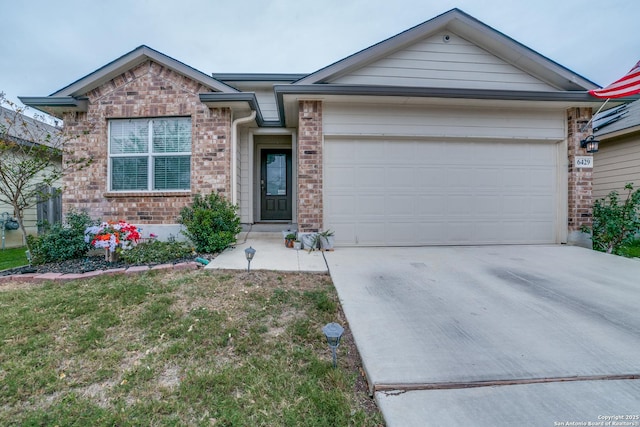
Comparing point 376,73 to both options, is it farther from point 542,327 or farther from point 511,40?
point 542,327

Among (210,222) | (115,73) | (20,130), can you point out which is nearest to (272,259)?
(210,222)

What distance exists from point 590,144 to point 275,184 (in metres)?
7.59

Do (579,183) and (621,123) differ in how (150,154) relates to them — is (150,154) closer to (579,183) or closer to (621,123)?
(579,183)

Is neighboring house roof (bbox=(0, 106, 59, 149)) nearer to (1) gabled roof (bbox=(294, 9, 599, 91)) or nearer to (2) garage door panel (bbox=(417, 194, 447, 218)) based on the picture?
(1) gabled roof (bbox=(294, 9, 599, 91))

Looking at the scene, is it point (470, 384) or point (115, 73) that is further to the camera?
point (115, 73)

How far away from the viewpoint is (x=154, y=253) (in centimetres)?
478

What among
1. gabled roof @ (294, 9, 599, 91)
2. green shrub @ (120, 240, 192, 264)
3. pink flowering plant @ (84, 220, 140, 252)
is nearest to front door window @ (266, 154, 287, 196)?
gabled roof @ (294, 9, 599, 91)

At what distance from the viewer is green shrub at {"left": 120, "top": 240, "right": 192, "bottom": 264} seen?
4618mm

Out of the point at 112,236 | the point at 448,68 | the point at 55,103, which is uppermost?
the point at 448,68

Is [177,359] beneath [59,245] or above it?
beneath

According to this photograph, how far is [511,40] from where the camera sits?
5.91m

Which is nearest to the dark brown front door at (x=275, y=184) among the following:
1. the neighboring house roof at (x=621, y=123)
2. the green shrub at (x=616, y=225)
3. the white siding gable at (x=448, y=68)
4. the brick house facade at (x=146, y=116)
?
the brick house facade at (x=146, y=116)

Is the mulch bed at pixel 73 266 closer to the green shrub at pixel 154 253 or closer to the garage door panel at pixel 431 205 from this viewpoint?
the green shrub at pixel 154 253

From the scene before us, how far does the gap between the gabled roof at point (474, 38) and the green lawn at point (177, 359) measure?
15.5 feet
